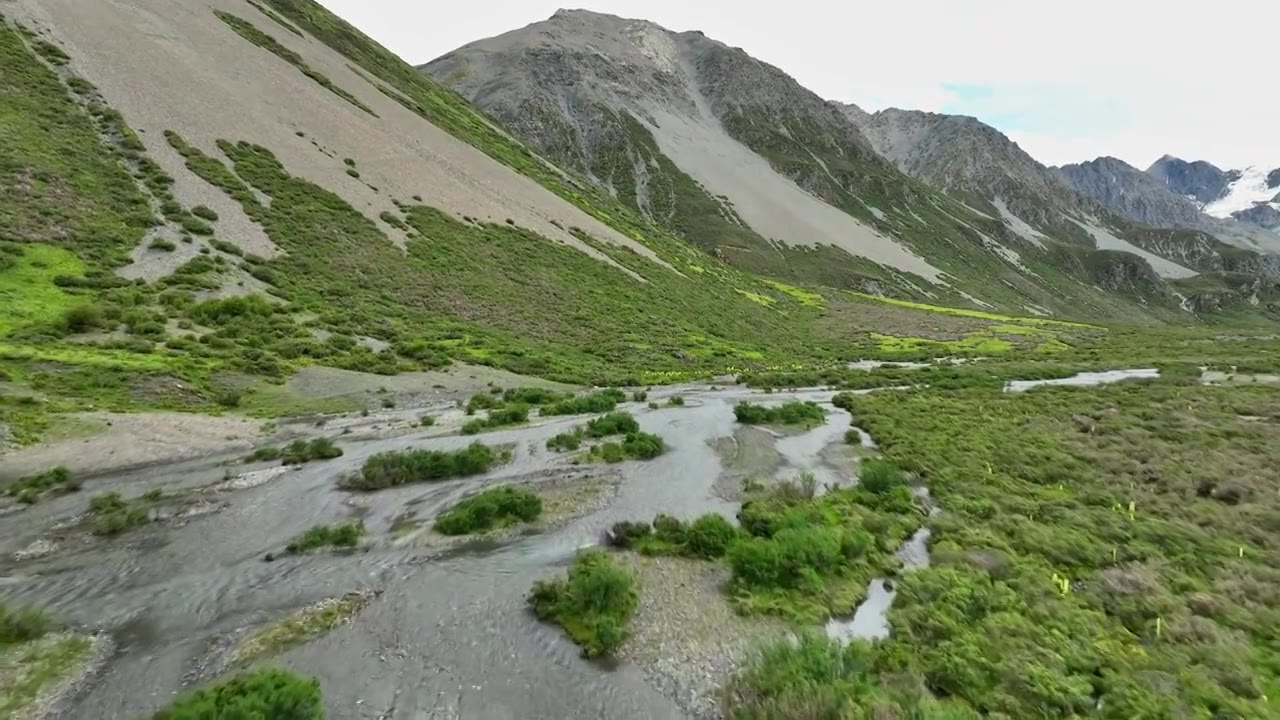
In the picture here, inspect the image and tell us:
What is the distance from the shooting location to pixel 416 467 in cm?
2156

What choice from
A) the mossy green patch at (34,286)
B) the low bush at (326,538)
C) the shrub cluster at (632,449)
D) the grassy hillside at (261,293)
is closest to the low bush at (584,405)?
the shrub cluster at (632,449)

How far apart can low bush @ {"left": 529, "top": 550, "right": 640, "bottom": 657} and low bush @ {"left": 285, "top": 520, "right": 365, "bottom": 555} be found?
5625 millimetres

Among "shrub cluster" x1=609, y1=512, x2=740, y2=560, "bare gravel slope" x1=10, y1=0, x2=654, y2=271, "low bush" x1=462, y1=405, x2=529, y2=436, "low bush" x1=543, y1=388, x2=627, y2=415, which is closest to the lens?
"shrub cluster" x1=609, y1=512, x2=740, y2=560

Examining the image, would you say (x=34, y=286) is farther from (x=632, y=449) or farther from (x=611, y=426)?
(x=632, y=449)

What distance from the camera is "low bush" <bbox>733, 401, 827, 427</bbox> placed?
3425cm

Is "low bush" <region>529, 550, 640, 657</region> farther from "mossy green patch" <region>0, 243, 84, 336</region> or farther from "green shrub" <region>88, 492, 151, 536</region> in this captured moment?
"mossy green patch" <region>0, 243, 84, 336</region>

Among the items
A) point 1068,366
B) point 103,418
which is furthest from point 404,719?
point 1068,366

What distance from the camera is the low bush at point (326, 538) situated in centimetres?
1581

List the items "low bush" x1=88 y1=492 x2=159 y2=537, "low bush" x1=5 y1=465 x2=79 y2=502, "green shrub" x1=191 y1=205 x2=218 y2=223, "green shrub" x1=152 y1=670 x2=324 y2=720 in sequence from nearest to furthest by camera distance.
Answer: "green shrub" x1=152 y1=670 x2=324 y2=720
"low bush" x1=88 y1=492 x2=159 y2=537
"low bush" x1=5 y1=465 x2=79 y2=502
"green shrub" x1=191 y1=205 x2=218 y2=223

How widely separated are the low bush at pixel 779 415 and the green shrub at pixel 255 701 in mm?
26525

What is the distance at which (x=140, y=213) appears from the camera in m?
42.6

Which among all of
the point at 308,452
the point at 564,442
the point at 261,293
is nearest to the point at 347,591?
the point at 308,452

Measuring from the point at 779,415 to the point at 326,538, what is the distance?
24935mm

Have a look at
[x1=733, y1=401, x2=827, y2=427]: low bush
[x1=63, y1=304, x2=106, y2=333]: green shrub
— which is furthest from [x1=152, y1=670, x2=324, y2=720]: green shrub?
[x1=63, y1=304, x2=106, y2=333]: green shrub
